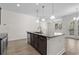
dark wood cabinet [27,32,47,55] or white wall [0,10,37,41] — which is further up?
white wall [0,10,37,41]

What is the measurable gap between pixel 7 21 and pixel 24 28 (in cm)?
66

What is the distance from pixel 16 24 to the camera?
3.17 metres

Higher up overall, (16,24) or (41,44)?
(16,24)

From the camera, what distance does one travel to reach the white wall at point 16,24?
2929 millimetres

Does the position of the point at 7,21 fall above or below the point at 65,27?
above

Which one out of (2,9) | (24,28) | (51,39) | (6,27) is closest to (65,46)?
(51,39)

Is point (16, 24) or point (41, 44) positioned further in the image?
point (41, 44)

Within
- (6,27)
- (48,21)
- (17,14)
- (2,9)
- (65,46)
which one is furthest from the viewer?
(65,46)

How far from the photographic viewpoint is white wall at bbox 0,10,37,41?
9.61ft

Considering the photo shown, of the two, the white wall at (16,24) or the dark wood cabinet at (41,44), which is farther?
the dark wood cabinet at (41,44)

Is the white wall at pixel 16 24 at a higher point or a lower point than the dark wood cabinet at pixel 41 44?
higher

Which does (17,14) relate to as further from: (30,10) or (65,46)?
(65,46)

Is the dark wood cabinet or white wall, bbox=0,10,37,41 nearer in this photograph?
white wall, bbox=0,10,37,41

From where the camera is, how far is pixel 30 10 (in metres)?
3.25
